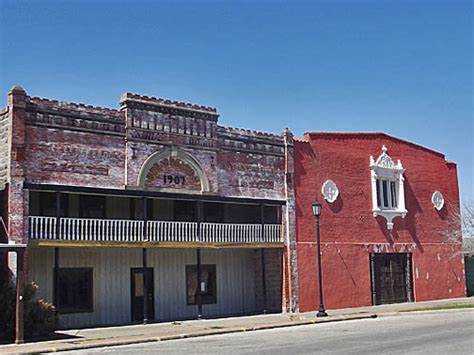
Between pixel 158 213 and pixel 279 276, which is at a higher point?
pixel 158 213

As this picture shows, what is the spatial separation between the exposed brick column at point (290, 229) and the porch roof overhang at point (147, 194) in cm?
48

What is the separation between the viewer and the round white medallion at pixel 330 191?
2967 cm

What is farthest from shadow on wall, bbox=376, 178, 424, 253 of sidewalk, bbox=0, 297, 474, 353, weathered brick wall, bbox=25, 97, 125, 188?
weathered brick wall, bbox=25, 97, 125, 188

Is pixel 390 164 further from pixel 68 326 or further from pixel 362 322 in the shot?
pixel 68 326

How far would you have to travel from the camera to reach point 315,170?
96.5ft

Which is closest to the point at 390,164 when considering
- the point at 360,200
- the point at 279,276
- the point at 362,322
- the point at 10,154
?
the point at 360,200

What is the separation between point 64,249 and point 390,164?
15735mm

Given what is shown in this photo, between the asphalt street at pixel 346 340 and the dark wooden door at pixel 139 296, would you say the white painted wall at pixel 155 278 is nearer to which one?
the dark wooden door at pixel 139 296

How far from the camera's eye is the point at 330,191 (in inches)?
1177

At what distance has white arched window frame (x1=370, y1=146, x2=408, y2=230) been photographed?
3158 centimetres

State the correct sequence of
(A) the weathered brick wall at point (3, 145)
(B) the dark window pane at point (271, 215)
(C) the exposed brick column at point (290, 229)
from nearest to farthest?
1. (A) the weathered brick wall at point (3, 145)
2. (C) the exposed brick column at point (290, 229)
3. (B) the dark window pane at point (271, 215)

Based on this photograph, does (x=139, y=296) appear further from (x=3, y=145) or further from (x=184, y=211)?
(x=3, y=145)

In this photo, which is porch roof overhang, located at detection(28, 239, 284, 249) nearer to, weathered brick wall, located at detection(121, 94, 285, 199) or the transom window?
weathered brick wall, located at detection(121, 94, 285, 199)

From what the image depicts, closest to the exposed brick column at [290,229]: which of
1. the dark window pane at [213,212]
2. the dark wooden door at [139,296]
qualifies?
the dark window pane at [213,212]
